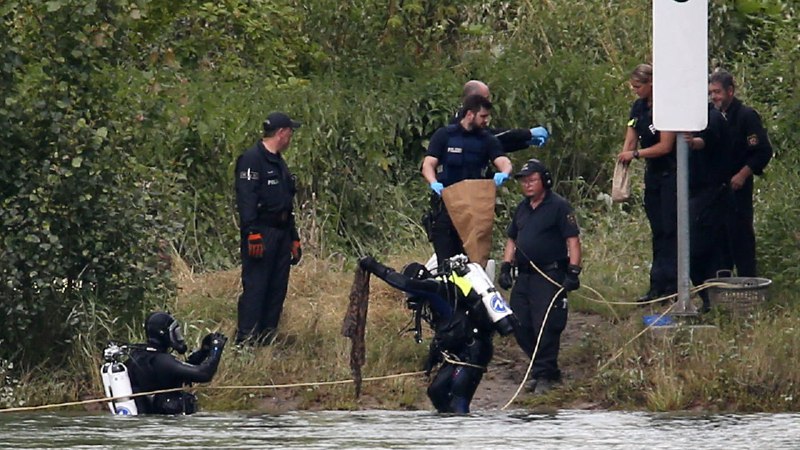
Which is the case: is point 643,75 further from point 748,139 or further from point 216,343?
point 216,343

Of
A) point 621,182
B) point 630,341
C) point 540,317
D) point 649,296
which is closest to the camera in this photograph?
point 540,317

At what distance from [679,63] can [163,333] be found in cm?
437

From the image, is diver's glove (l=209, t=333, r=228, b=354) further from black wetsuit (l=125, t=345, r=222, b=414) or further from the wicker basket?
the wicker basket

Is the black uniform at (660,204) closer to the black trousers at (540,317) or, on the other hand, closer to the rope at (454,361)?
the black trousers at (540,317)

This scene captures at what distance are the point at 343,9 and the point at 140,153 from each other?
4634 millimetres

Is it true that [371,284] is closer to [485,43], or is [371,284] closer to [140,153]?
[140,153]

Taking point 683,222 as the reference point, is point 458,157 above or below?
above

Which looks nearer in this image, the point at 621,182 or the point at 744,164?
the point at 744,164

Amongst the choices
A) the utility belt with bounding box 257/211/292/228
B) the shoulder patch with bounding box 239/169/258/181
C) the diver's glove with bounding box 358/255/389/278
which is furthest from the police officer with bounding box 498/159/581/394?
the shoulder patch with bounding box 239/169/258/181

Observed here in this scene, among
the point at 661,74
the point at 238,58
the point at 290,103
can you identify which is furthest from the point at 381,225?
the point at 661,74

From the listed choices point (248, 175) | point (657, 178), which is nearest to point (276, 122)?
point (248, 175)

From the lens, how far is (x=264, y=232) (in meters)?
15.3

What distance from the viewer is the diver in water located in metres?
13.5

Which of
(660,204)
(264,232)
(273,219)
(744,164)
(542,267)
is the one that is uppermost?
(744,164)
